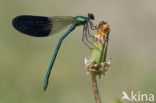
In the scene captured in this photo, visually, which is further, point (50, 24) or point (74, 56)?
point (74, 56)

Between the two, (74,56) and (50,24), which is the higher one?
(50,24)

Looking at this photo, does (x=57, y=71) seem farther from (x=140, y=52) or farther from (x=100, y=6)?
(x=100, y=6)

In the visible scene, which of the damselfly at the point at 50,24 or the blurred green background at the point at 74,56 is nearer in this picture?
the damselfly at the point at 50,24

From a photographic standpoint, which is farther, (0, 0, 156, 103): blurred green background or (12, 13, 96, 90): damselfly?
(0, 0, 156, 103): blurred green background
